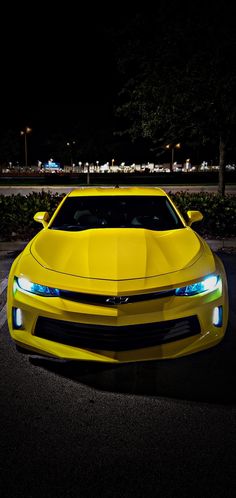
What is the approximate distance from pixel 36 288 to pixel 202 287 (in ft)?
4.19

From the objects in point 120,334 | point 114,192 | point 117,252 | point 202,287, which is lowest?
point 120,334

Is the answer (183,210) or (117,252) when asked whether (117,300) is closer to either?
(117,252)

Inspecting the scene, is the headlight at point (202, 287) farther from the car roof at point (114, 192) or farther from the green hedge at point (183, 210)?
the green hedge at point (183, 210)

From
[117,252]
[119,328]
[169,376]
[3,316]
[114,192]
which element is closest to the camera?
[119,328]

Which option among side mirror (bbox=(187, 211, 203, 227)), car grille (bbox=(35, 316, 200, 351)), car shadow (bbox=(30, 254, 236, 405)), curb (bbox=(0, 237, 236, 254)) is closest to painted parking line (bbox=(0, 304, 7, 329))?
car shadow (bbox=(30, 254, 236, 405))

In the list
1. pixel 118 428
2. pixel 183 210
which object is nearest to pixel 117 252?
pixel 118 428

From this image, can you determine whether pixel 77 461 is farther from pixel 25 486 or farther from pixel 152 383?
pixel 152 383

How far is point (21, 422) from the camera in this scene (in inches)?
125

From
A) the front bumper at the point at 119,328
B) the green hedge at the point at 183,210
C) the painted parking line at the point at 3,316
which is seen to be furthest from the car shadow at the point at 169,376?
the green hedge at the point at 183,210

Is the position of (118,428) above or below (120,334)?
below
